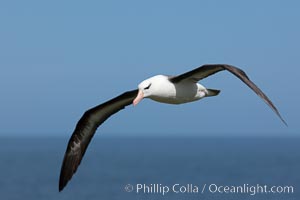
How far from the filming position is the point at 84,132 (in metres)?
16.3

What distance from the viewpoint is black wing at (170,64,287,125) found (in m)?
11.1

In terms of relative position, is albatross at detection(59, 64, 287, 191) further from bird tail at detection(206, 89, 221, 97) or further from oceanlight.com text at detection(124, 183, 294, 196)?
oceanlight.com text at detection(124, 183, 294, 196)

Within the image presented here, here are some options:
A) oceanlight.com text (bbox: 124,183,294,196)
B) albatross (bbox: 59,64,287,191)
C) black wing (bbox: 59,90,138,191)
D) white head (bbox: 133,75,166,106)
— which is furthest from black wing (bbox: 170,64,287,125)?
oceanlight.com text (bbox: 124,183,294,196)

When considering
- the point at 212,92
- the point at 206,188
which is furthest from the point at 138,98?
the point at 206,188

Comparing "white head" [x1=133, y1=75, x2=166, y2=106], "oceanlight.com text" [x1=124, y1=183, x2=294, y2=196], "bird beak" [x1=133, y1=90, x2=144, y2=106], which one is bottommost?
"bird beak" [x1=133, y1=90, x2=144, y2=106]

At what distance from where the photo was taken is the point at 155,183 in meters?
87.3

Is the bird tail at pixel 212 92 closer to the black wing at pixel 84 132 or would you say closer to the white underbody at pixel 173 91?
the white underbody at pixel 173 91

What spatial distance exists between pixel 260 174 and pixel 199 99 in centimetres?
8587

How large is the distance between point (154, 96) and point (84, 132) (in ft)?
12.0

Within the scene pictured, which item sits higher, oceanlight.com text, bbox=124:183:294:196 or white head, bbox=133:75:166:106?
oceanlight.com text, bbox=124:183:294:196

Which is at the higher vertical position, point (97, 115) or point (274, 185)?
point (274, 185)

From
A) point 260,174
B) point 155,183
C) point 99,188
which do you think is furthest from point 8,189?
point 260,174

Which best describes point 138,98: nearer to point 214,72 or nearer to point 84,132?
point 214,72

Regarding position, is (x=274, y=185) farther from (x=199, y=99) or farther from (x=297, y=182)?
(x=199, y=99)
